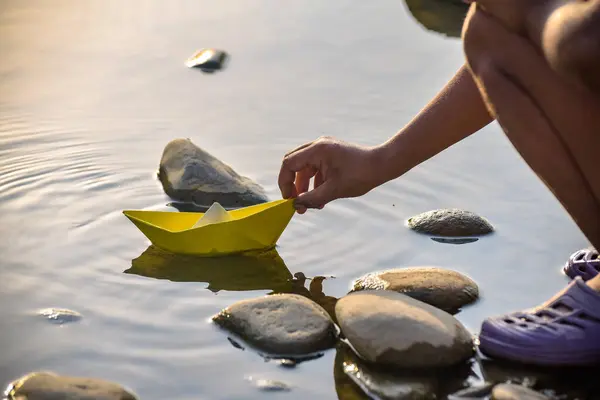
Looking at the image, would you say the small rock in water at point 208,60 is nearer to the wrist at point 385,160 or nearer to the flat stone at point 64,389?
the wrist at point 385,160

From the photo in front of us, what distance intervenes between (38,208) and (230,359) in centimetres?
101

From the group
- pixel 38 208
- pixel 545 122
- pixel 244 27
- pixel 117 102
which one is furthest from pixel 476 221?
pixel 244 27

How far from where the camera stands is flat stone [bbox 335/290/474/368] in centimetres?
206

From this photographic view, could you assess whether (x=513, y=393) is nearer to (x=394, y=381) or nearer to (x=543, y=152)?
(x=394, y=381)

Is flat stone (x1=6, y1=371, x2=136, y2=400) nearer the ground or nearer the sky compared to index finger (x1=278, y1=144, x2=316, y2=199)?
nearer the ground

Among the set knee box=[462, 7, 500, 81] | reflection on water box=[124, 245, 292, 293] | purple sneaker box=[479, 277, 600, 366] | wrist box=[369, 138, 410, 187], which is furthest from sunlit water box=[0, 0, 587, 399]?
knee box=[462, 7, 500, 81]

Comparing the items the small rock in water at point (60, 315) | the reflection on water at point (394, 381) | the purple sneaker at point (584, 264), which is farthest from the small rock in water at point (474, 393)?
the small rock in water at point (60, 315)

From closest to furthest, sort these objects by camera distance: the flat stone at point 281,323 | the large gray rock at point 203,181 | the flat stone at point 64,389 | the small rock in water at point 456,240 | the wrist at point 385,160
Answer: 1. the flat stone at point 64,389
2. the flat stone at point 281,323
3. the wrist at point 385,160
4. the small rock in water at point 456,240
5. the large gray rock at point 203,181

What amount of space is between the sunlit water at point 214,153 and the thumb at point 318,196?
0.63 feet

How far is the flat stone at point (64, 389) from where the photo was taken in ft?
6.19

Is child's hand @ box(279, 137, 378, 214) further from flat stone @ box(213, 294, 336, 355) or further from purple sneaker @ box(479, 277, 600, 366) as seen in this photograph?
purple sneaker @ box(479, 277, 600, 366)

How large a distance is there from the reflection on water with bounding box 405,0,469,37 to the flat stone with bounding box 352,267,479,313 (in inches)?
95.4

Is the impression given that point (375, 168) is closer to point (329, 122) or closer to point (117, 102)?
point (329, 122)

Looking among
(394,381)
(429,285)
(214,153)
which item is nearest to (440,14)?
(214,153)
